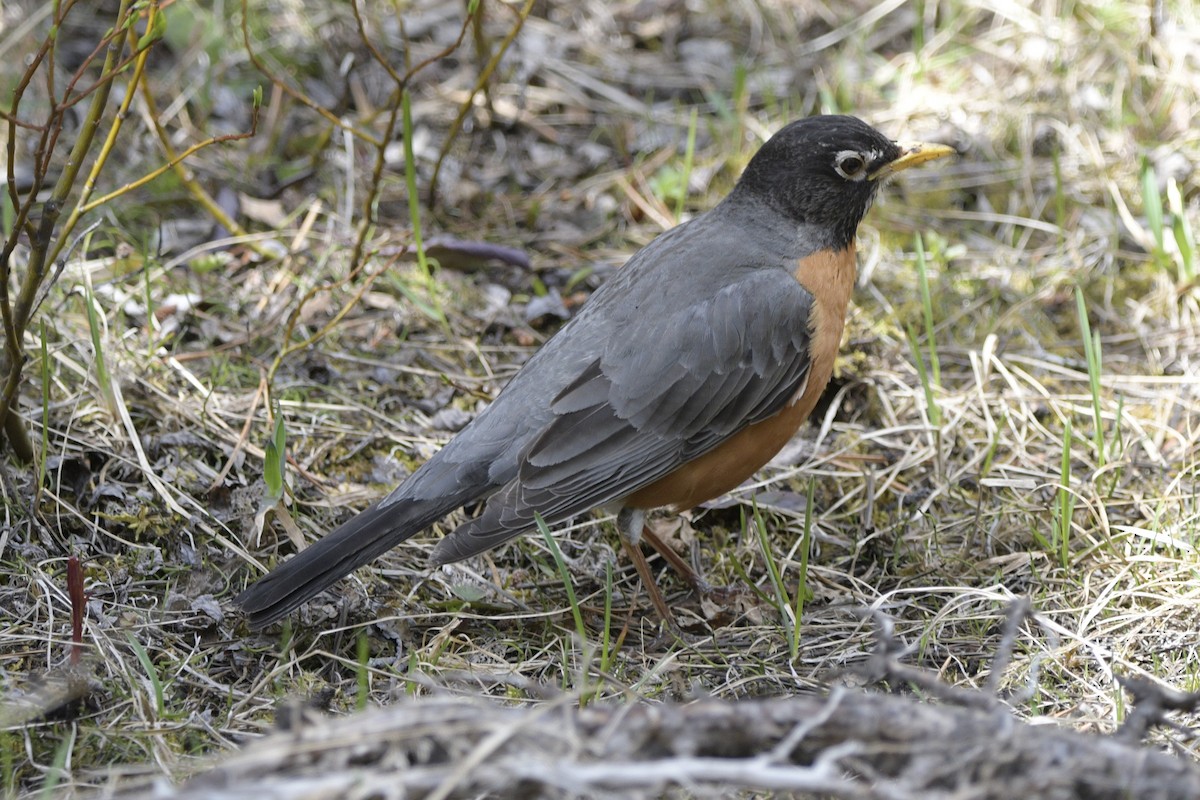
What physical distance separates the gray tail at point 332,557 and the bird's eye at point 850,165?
6.17 feet

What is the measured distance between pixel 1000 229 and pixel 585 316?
2.69 meters

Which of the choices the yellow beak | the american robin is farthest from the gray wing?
the yellow beak

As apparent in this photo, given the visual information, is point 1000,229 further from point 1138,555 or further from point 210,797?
point 210,797

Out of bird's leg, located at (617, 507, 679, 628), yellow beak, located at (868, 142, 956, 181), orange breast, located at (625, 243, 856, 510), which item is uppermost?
yellow beak, located at (868, 142, 956, 181)

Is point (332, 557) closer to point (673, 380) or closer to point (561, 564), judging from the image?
point (561, 564)

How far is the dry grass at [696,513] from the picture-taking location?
3.38m

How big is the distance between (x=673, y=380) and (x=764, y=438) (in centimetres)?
37

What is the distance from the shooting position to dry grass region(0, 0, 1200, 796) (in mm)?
3375

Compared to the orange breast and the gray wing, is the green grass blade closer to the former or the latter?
the gray wing

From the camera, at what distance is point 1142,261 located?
5410 mm

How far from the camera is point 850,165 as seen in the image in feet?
13.9

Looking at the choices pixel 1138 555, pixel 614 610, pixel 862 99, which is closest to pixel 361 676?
pixel 614 610

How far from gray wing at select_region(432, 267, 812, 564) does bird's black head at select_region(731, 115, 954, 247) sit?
1.35 ft

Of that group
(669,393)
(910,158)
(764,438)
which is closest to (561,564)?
(669,393)
